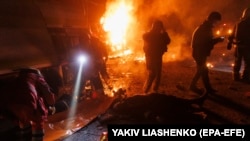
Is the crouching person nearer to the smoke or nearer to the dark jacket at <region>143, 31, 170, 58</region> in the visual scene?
the dark jacket at <region>143, 31, 170, 58</region>

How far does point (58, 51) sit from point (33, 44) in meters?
1.30

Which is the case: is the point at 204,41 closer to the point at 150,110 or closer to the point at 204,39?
the point at 204,39

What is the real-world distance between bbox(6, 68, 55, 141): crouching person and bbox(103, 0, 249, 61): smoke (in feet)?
55.8

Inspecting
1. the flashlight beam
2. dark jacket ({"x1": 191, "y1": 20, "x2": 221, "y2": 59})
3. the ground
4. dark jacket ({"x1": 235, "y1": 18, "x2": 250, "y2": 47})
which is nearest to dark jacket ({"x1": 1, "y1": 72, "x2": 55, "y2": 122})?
the ground

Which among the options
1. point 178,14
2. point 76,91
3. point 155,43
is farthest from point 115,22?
point 178,14

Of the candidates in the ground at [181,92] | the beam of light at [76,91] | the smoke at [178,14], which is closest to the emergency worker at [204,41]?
the ground at [181,92]

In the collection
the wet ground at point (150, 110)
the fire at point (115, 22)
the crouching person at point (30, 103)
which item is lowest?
the wet ground at point (150, 110)

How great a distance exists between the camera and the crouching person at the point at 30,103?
4.79 meters

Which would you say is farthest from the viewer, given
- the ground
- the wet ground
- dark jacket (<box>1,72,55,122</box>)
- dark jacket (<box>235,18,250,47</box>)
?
dark jacket (<box>235,18,250,47</box>)

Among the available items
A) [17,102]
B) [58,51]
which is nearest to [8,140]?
[17,102]

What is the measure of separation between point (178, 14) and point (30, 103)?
77.2 ft

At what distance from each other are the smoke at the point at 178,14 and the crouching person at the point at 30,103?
17.0 metres

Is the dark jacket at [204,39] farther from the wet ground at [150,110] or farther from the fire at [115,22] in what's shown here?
the fire at [115,22]

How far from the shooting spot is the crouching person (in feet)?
15.7
